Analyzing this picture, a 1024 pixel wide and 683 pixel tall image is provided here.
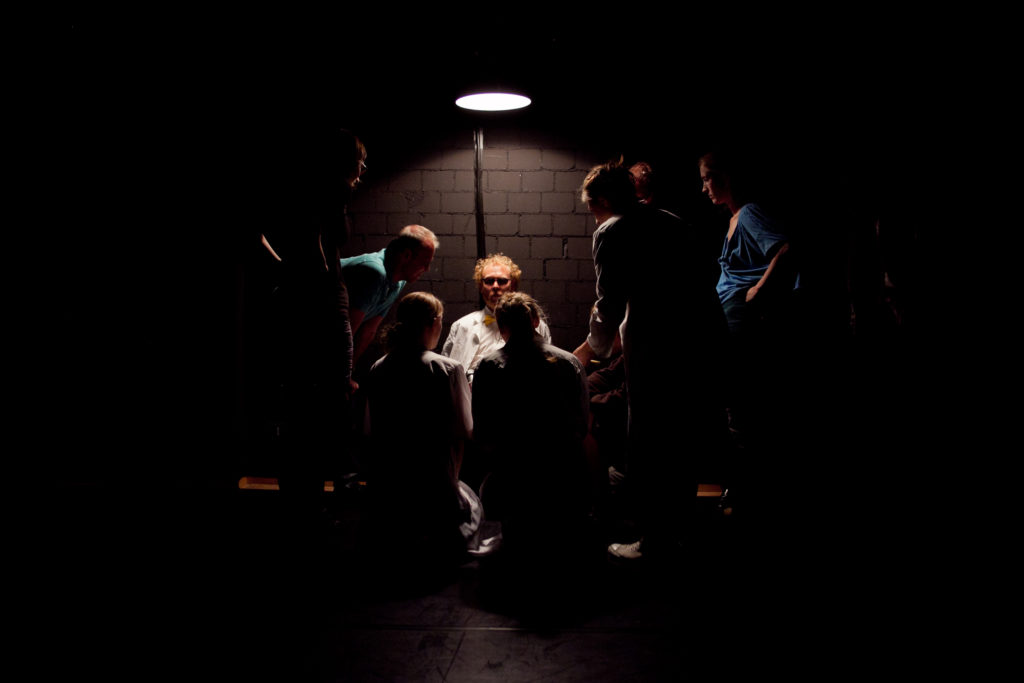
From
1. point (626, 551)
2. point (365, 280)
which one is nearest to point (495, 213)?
point (365, 280)

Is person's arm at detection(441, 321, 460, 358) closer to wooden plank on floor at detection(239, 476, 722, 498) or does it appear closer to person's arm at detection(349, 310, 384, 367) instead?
person's arm at detection(349, 310, 384, 367)

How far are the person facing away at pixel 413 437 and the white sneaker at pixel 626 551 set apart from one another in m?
0.67

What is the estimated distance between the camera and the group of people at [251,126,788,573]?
2898 millimetres

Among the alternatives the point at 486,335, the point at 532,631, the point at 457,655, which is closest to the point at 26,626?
the point at 457,655

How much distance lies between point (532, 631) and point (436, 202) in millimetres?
2925

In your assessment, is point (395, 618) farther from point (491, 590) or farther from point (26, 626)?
point (26, 626)

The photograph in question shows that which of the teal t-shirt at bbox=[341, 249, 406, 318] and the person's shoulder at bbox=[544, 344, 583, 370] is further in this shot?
the teal t-shirt at bbox=[341, 249, 406, 318]

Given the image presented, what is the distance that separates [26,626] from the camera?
2.46 m

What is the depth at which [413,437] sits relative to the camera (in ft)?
9.77

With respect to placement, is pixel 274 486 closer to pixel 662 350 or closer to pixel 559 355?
Result: pixel 559 355

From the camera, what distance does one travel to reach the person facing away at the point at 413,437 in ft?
9.77

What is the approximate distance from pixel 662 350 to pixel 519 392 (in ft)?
2.07

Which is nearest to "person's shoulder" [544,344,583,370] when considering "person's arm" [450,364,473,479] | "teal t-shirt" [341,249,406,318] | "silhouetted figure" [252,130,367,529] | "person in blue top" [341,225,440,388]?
"person's arm" [450,364,473,479]

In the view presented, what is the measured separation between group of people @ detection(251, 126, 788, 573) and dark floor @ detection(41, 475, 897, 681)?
9.1 inches
